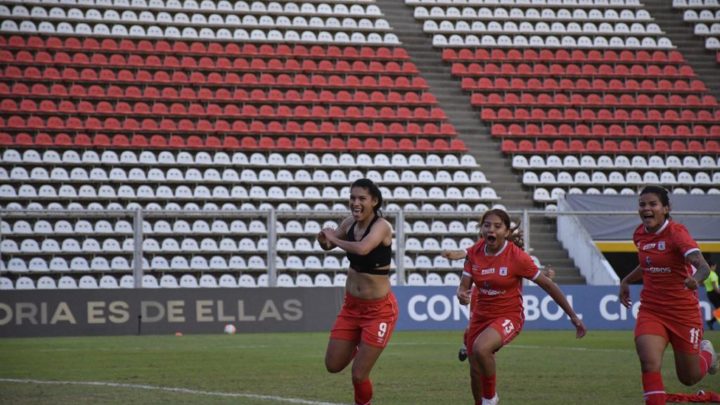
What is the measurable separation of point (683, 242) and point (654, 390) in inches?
58.5

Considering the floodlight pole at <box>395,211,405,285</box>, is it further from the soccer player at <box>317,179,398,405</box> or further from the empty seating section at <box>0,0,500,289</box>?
the soccer player at <box>317,179,398,405</box>

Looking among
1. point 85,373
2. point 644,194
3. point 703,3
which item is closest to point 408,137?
point 703,3

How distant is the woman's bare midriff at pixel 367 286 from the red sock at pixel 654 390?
8.35ft

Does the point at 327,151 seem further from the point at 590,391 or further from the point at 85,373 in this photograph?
the point at 590,391

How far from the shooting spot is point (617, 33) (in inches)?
1718

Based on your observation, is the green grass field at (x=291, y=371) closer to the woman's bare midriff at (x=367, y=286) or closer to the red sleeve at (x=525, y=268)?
the woman's bare midriff at (x=367, y=286)

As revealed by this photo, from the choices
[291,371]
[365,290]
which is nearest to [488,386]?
[365,290]

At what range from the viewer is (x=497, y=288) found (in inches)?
466

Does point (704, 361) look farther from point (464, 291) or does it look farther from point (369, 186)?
point (369, 186)

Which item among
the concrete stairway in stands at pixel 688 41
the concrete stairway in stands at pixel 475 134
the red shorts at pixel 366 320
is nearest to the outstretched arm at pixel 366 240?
the red shorts at pixel 366 320

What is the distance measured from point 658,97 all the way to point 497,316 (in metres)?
31.0

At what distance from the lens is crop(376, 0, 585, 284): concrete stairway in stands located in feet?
107

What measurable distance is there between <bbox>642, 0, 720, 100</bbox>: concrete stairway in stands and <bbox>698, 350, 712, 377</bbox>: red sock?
104 ft

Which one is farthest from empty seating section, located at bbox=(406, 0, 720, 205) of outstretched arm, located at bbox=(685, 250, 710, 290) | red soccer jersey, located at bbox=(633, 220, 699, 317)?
outstretched arm, located at bbox=(685, 250, 710, 290)
